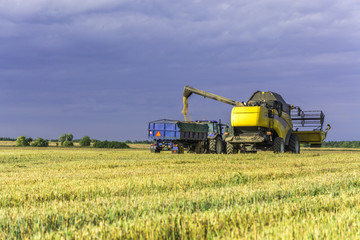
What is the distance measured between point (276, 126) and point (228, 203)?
1615cm

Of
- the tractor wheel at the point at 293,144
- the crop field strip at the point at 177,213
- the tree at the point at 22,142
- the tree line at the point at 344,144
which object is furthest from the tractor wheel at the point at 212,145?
the tree line at the point at 344,144

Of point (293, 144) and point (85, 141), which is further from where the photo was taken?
point (85, 141)

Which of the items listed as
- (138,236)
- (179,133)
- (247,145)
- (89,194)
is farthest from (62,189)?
(179,133)

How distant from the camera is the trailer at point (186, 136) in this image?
23.7 m

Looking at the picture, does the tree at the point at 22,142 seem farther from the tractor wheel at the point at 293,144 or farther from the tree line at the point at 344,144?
the tree line at the point at 344,144

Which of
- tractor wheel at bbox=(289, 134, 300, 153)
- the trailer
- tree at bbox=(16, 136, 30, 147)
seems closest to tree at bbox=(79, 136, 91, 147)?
tree at bbox=(16, 136, 30, 147)

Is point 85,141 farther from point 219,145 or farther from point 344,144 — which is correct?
point 344,144

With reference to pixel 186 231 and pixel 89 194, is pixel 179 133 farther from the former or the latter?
pixel 186 231

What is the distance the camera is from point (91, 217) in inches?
167

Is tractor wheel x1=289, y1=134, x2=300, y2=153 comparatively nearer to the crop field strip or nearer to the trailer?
the trailer

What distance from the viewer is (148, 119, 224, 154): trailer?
23719mm

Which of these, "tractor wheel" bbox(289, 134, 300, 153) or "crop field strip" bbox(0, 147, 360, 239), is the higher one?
"tractor wheel" bbox(289, 134, 300, 153)

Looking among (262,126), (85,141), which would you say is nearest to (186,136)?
(262,126)

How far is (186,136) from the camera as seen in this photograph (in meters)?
24.0
